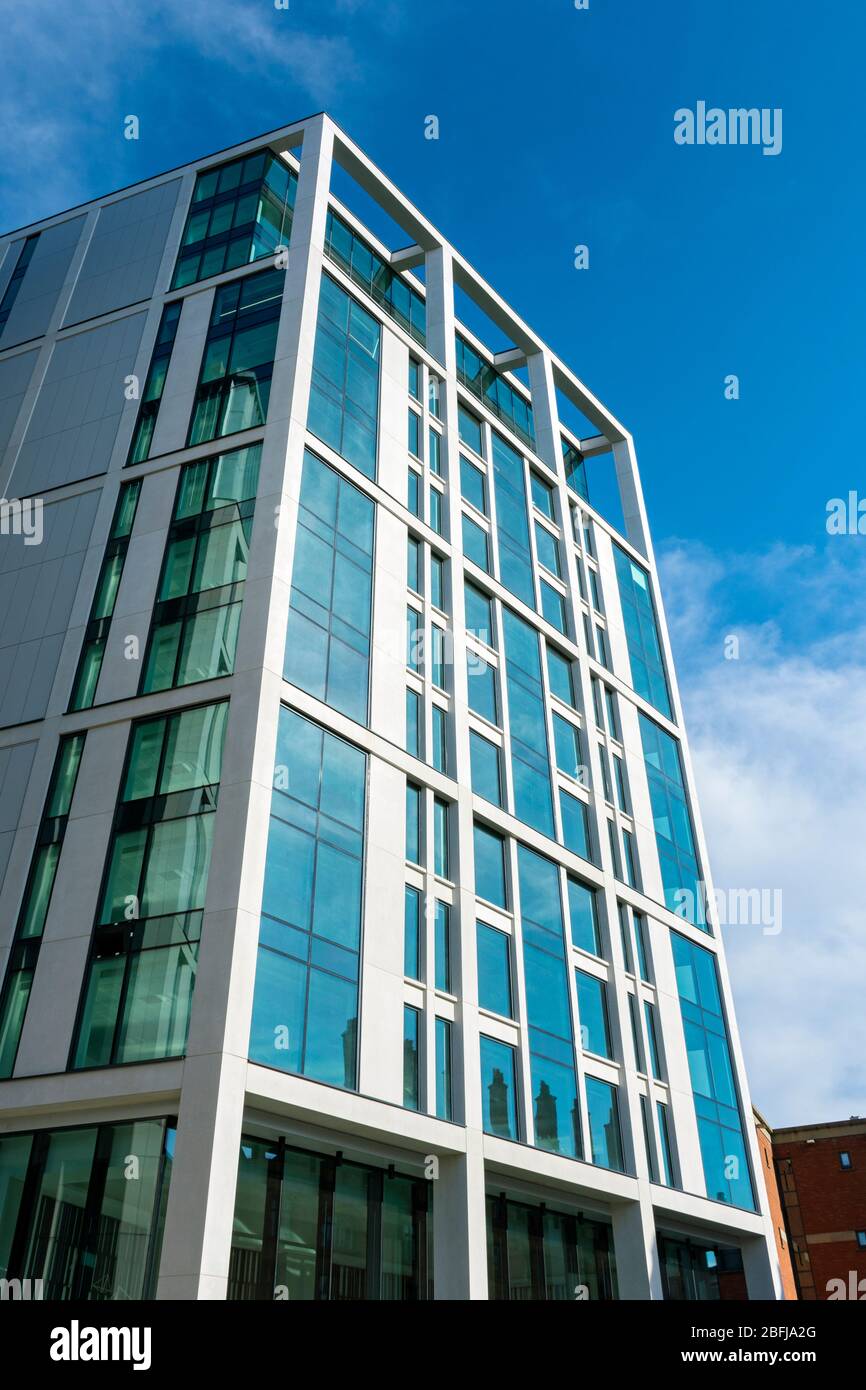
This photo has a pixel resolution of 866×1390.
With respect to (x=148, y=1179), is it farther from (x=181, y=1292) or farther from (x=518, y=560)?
(x=518, y=560)

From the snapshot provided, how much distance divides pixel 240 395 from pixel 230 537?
192 inches

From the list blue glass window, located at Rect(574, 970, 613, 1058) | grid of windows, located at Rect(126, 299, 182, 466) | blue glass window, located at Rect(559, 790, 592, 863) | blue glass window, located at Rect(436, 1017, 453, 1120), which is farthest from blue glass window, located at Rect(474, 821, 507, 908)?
grid of windows, located at Rect(126, 299, 182, 466)

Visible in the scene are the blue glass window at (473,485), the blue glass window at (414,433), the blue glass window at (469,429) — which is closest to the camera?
the blue glass window at (414,433)

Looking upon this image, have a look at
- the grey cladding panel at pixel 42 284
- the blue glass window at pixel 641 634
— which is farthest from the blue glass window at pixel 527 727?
the grey cladding panel at pixel 42 284

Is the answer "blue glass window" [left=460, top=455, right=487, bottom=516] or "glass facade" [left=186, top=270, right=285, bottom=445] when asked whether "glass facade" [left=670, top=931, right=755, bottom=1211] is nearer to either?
"blue glass window" [left=460, top=455, right=487, bottom=516]

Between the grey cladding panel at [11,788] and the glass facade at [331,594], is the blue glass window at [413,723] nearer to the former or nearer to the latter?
the glass facade at [331,594]

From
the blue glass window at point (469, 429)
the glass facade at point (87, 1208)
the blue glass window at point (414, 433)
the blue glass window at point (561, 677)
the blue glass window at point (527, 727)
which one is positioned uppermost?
the blue glass window at point (469, 429)

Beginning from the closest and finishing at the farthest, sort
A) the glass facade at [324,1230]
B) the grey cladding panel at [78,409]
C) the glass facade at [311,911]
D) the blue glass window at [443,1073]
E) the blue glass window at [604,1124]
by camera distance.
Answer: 1. the glass facade at [324,1230]
2. the glass facade at [311,911]
3. the blue glass window at [443,1073]
4. the blue glass window at [604,1124]
5. the grey cladding panel at [78,409]

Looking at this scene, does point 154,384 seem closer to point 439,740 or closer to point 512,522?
point 439,740

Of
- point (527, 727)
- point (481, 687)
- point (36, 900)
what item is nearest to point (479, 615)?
point (481, 687)

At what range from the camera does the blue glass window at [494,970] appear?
26.0 metres

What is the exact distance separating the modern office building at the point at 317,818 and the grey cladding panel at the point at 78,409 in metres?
0.13

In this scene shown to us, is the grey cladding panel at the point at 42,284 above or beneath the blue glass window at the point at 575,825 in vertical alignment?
above

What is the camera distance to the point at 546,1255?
25641 mm
